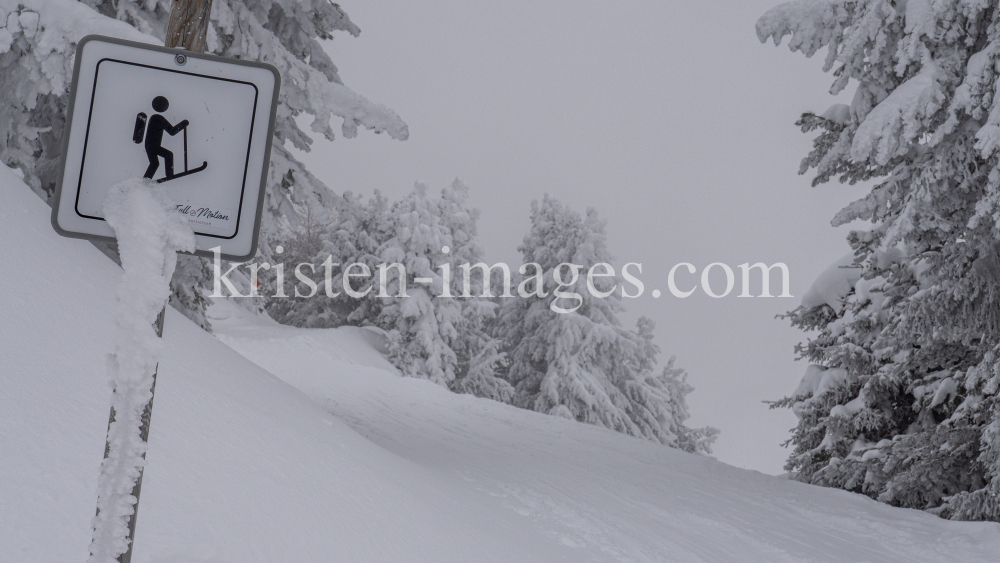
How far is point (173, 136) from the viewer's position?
1889 mm

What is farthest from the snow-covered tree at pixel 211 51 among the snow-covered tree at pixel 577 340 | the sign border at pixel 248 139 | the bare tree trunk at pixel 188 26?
the snow-covered tree at pixel 577 340

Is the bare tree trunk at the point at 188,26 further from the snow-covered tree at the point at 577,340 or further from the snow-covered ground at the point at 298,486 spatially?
the snow-covered tree at the point at 577,340

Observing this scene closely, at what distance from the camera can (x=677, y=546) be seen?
6.25 metres

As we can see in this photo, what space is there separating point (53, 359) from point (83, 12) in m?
3.32

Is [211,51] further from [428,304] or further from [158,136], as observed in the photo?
[428,304]

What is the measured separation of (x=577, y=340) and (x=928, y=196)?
21.4m

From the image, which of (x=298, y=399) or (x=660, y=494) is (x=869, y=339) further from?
(x=298, y=399)

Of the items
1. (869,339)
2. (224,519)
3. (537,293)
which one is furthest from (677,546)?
(537,293)

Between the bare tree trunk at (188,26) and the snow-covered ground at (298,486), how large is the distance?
65.7 inches

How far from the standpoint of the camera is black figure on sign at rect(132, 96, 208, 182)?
1.85m

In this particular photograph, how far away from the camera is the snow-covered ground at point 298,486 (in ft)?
9.53

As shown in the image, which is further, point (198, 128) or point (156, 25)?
point (156, 25)

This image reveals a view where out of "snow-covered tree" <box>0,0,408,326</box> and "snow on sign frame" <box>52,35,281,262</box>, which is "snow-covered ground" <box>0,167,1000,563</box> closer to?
"snow-covered tree" <box>0,0,408,326</box>

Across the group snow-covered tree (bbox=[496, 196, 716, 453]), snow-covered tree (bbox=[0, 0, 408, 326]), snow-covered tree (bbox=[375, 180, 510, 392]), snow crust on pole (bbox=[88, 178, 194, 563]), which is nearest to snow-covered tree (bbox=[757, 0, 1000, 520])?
snow-covered tree (bbox=[0, 0, 408, 326])
